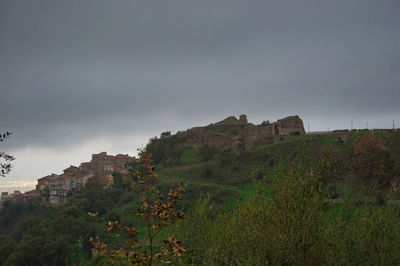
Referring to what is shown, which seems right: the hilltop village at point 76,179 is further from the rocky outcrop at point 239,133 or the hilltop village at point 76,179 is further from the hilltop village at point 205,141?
the rocky outcrop at point 239,133

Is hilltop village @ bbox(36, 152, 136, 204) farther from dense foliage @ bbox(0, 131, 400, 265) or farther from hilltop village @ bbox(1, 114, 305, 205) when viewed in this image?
dense foliage @ bbox(0, 131, 400, 265)

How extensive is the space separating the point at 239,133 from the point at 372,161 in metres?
35.3

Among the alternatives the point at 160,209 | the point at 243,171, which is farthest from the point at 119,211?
the point at 160,209

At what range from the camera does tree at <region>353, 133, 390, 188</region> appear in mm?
39419

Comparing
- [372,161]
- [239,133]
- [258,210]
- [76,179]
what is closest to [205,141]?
[239,133]

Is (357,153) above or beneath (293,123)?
beneath

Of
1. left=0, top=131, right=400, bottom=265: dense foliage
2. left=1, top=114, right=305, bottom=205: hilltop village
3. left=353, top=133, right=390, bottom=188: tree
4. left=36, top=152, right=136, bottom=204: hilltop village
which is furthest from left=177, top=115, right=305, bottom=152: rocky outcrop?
left=353, top=133, right=390, bottom=188: tree

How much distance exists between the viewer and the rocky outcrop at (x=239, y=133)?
227 feet

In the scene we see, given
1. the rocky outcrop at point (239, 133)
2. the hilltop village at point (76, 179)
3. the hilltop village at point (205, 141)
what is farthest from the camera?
the hilltop village at point (76, 179)

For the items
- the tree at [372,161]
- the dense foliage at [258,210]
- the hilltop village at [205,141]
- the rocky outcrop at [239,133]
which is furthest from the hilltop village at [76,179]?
the tree at [372,161]

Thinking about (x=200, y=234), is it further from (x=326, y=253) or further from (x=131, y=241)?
(x=131, y=241)

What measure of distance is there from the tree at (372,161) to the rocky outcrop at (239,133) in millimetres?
22514

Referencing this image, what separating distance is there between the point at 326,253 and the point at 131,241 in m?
7.26

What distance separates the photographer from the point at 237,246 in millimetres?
11836
